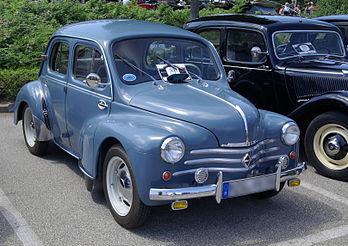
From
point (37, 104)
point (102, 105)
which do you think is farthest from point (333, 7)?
point (102, 105)

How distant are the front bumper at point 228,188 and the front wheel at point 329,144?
1.50 metres

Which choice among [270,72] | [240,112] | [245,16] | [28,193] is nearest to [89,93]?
[28,193]

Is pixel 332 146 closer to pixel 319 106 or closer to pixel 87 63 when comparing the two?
pixel 319 106

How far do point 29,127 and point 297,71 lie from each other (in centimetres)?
373

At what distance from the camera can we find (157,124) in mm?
3926

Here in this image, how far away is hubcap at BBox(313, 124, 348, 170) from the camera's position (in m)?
5.47

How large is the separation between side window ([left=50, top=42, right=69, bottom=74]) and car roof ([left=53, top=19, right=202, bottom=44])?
0.18m

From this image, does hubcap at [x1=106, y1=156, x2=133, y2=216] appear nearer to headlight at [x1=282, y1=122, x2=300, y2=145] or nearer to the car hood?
the car hood

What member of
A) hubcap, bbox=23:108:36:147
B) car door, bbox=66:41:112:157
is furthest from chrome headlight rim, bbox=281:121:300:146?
hubcap, bbox=23:108:36:147

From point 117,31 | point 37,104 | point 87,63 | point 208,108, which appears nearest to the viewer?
point 208,108

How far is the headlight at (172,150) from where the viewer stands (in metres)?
3.59

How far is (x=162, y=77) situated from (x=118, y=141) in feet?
3.12

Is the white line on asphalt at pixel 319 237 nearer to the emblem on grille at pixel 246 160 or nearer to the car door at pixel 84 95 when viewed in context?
the emblem on grille at pixel 246 160

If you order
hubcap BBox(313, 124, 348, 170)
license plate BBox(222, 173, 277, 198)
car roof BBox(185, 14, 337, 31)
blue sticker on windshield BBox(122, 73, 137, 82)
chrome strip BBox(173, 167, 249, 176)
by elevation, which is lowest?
hubcap BBox(313, 124, 348, 170)
